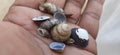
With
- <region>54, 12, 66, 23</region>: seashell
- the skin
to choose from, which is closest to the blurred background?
the skin

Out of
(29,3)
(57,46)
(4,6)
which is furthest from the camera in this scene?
(4,6)

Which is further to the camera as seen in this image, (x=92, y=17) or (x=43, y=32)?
(x=92, y=17)

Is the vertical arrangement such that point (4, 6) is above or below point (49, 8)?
below

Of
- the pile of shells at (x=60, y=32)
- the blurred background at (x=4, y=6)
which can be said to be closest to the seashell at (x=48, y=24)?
the pile of shells at (x=60, y=32)

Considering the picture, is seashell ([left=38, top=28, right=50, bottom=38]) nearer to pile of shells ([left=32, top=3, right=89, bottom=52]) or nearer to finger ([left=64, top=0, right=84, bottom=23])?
pile of shells ([left=32, top=3, right=89, bottom=52])

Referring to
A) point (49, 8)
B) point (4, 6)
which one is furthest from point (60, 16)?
point (4, 6)

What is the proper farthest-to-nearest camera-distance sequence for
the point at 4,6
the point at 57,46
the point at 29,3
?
the point at 4,6, the point at 29,3, the point at 57,46

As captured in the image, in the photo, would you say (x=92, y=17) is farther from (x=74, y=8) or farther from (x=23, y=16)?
(x=23, y=16)

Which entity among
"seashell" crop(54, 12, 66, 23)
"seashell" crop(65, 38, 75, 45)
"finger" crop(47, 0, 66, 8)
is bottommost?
"seashell" crop(65, 38, 75, 45)
